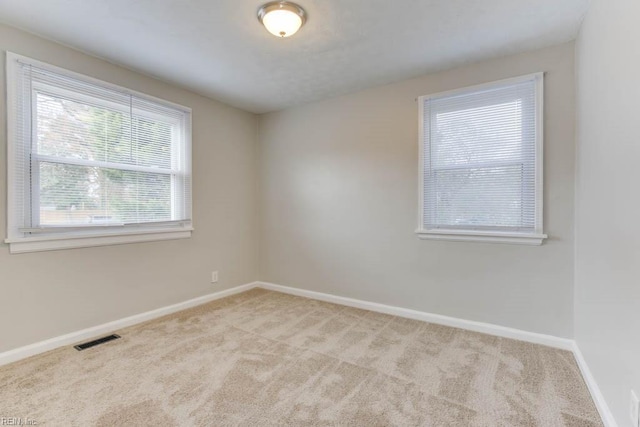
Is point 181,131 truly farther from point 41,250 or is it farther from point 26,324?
point 26,324

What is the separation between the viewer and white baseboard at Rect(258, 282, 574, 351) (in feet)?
8.09

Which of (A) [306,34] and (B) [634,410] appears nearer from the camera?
(B) [634,410]

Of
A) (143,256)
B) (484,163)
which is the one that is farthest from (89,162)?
(484,163)

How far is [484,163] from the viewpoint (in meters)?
2.69

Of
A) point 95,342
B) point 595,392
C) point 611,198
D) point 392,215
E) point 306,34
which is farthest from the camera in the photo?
point 392,215

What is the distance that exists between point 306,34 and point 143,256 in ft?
8.38

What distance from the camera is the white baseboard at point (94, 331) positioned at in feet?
7.32

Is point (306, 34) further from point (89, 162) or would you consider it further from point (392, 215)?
point (89, 162)

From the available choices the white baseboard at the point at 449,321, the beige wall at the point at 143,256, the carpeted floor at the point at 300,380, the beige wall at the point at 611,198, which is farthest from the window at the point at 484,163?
the beige wall at the point at 143,256

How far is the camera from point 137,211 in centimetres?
299

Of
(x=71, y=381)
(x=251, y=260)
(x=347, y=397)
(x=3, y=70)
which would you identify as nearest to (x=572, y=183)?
(x=347, y=397)

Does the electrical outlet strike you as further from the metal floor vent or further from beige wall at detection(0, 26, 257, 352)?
beige wall at detection(0, 26, 257, 352)

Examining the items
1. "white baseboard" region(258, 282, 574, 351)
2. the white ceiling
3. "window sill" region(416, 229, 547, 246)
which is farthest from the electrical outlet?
the white ceiling

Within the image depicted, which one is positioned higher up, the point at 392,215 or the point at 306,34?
the point at 306,34
